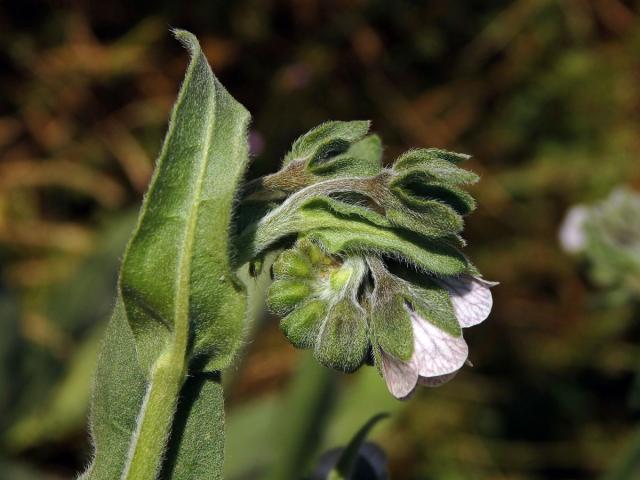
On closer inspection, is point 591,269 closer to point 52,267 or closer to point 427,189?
point 427,189

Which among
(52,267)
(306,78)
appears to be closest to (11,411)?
(52,267)

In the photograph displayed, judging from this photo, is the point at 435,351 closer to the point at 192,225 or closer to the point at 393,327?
the point at 393,327

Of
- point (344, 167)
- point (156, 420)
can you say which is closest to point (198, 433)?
point (156, 420)

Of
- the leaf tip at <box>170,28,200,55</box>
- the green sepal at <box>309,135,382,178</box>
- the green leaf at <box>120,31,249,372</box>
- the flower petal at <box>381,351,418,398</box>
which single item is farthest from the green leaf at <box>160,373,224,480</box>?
the leaf tip at <box>170,28,200,55</box>

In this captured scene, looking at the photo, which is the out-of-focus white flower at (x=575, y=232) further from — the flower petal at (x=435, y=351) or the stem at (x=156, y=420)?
the stem at (x=156, y=420)

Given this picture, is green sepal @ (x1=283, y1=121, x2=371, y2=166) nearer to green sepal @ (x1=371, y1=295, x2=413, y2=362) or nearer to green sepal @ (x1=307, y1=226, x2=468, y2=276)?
green sepal @ (x1=307, y1=226, x2=468, y2=276)

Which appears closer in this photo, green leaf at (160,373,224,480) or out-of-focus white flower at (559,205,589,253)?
green leaf at (160,373,224,480)
